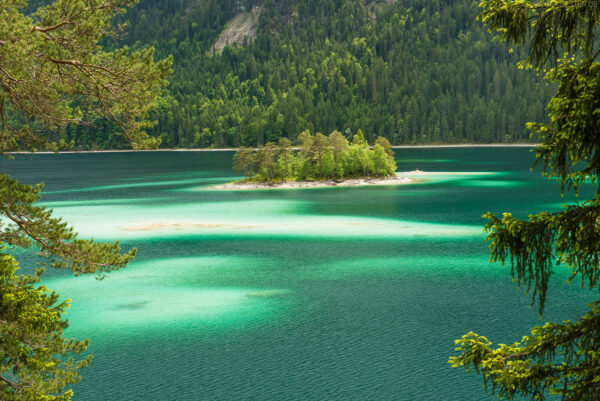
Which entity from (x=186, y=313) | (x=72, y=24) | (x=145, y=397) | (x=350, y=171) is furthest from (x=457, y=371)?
(x=350, y=171)

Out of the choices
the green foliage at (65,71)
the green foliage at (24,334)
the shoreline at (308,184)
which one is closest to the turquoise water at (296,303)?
the green foliage at (24,334)

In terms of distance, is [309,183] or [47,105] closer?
[47,105]

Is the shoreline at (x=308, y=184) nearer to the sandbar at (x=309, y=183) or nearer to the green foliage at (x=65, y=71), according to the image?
the sandbar at (x=309, y=183)

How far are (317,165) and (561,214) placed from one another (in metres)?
126

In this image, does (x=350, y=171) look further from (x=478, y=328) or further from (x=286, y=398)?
(x=286, y=398)

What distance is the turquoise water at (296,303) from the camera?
29.7 m

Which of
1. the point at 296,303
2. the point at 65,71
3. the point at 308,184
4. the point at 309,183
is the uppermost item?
the point at 65,71

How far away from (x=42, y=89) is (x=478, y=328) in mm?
28806

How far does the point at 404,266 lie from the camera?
53594 millimetres

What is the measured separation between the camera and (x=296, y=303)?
1690 inches

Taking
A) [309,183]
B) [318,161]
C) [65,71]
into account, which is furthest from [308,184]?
[65,71]

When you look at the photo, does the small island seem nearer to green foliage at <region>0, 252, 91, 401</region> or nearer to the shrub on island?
the shrub on island

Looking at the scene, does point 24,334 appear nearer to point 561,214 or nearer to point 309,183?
point 561,214

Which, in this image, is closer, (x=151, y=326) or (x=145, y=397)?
(x=145, y=397)
